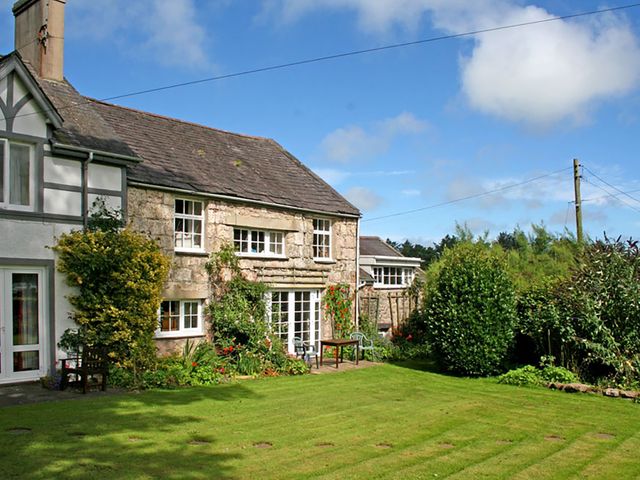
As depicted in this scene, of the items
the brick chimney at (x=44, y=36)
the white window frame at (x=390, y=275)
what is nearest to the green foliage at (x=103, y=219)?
the brick chimney at (x=44, y=36)

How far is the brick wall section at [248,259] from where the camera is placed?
15.2 m

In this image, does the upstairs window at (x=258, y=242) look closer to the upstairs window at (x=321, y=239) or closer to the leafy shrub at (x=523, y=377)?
the upstairs window at (x=321, y=239)

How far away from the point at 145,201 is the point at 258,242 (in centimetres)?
424

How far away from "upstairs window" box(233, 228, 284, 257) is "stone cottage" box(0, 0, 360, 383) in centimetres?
4

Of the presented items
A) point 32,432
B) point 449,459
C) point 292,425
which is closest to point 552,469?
point 449,459

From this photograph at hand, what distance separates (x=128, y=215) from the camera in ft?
47.8

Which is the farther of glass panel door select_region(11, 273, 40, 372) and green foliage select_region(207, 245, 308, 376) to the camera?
green foliage select_region(207, 245, 308, 376)

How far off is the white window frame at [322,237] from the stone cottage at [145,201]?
45 mm

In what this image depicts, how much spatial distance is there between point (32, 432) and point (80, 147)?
6972 mm

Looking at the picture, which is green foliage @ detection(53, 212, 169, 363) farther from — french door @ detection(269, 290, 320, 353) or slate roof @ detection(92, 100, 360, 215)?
french door @ detection(269, 290, 320, 353)

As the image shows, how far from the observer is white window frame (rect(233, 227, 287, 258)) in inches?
693

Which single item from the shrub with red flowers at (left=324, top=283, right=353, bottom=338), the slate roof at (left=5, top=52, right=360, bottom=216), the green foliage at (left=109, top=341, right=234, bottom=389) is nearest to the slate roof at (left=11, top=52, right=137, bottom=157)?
the slate roof at (left=5, top=52, right=360, bottom=216)

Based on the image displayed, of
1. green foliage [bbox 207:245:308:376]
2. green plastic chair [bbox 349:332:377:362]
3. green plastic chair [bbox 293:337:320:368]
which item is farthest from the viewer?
green plastic chair [bbox 349:332:377:362]

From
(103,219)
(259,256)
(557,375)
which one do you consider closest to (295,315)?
(259,256)
